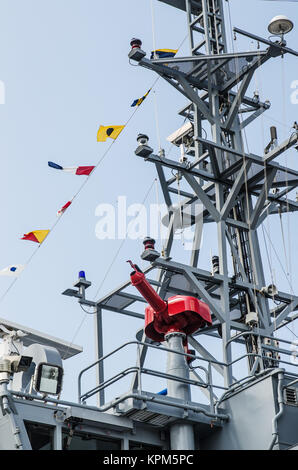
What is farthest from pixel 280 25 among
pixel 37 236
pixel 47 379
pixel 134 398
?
pixel 47 379

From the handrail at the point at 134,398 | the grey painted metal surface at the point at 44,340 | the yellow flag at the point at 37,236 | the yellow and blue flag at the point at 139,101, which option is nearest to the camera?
the handrail at the point at 134,398

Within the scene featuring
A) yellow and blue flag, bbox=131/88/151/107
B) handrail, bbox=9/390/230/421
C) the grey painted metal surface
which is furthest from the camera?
yellow and blue flag, bbox=131/88/151/107

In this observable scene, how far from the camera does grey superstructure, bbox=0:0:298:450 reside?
53.2 ft

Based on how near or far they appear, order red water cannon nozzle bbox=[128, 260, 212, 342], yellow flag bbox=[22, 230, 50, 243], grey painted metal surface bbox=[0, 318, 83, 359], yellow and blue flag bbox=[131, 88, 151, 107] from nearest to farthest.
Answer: grey painted metal surface bbox=[0, 318, 83, 359] → red water cannon nozzle bbox=[128, 260, 212, 342] → yellow flag bbox=[22, 230, 50, 243] → yellow and blue flag bbox=[131, 88, 151, 107]

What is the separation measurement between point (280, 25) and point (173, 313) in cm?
739

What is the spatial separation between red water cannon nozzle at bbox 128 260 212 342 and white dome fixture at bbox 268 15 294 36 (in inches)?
269

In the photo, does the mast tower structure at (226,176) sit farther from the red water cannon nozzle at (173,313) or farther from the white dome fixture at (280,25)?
the red water cannon nozzle at (173,313)

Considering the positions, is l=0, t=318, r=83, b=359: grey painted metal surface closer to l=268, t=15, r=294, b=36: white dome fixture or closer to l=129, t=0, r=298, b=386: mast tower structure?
l=129, t=0, r=298, b=386: mast tower structure

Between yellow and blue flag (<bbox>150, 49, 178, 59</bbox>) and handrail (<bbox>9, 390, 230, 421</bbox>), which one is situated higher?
yellow and blue flag (<bbox>150, 49, 178, 59</bbox>)

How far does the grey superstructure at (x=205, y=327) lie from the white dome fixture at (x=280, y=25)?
0.37 ft

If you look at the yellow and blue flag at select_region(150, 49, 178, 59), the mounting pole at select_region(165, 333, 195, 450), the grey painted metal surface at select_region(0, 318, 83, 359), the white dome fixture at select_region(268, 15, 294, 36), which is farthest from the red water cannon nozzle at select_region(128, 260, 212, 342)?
the white dome fixture at select_region(268, 15, 294, 36)

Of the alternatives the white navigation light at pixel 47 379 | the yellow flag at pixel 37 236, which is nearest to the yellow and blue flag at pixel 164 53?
the yellow flag at pixel 37 236

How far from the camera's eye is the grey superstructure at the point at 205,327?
16.2 meters
